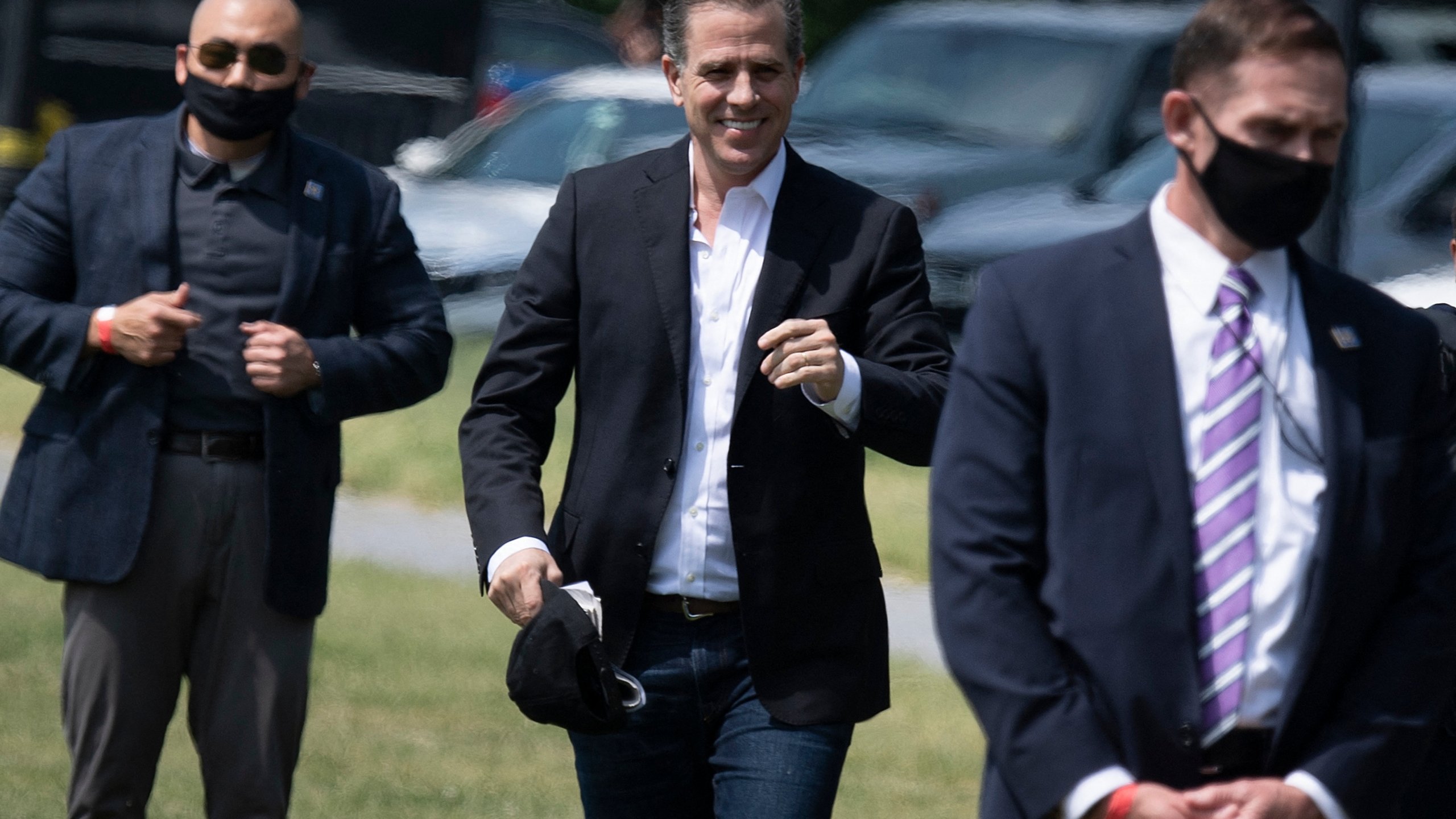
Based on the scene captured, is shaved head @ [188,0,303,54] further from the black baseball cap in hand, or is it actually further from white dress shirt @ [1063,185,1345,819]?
white dress shirt @ [1063,185,1345,819]

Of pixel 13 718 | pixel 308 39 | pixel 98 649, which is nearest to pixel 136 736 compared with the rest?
pixel 98 649

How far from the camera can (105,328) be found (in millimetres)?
4488

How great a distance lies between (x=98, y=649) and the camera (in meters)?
4.61

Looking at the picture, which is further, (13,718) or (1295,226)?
(13,718)

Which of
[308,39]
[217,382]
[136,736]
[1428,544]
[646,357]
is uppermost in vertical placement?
[1428,544]

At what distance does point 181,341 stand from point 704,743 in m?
1.47

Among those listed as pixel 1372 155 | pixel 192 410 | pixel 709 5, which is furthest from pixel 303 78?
pixel 1372 155

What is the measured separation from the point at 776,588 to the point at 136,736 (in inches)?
66.1

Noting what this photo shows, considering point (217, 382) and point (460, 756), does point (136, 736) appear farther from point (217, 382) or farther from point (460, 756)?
point (460, 756)

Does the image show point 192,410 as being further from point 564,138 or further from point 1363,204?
point 564,138

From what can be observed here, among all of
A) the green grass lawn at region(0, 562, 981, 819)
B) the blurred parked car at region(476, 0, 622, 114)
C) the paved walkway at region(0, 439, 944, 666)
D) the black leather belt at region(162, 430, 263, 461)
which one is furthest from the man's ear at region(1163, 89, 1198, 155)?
the blurred parked car at region(476, 0, 622, 114)

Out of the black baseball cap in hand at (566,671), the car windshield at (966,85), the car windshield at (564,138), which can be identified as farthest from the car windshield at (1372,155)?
the black baseball cap in hand at (566,671)

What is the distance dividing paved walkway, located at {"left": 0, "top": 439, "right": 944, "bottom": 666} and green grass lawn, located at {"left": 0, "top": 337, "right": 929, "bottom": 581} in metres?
0.14

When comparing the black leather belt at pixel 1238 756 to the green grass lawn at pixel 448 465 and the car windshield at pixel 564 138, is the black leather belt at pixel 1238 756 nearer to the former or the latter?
the green grass lawn at pixel 448 465
